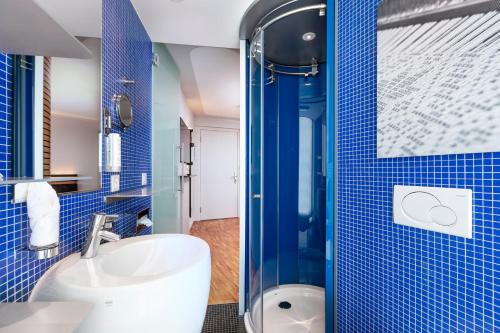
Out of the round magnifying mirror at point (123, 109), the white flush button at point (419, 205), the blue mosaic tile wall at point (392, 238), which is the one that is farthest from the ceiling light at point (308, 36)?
the white flush button at point (419, 205)

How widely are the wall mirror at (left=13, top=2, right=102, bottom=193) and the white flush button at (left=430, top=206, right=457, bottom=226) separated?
1140 mm

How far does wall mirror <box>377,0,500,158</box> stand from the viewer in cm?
59

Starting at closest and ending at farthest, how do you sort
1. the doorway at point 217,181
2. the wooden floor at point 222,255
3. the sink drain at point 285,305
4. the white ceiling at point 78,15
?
the white ceiling at point 78,15 < the sink drain at point 285,305 < the wooden floor at point 222,255 < the doorway at point 217,181

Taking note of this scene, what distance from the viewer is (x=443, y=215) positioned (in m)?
0.69

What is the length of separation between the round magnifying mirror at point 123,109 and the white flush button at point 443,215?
1.54m

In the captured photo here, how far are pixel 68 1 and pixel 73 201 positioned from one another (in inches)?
31.3

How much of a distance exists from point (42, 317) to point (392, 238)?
3.41 feet

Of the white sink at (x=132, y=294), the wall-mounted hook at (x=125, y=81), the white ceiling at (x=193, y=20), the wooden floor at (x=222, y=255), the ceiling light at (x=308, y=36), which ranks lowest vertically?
the wooden floor at (x=222, y=255)

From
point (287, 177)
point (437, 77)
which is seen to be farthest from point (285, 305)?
point (437, 77)

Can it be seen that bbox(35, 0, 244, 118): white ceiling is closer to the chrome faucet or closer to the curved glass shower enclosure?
the curved glass shower enclosure

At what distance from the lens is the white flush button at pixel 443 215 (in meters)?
0.67

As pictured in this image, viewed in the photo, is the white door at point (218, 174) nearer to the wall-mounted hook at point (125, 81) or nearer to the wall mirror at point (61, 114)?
the wall-mounted hook at point (125, 81)

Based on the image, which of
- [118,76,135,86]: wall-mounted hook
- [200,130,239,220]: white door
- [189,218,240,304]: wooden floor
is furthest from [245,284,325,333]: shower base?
[200,130,239,220]: white door

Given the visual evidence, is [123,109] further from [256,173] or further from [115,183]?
[256,173]
